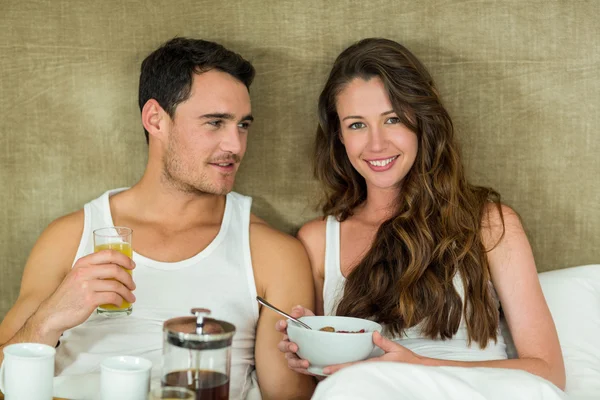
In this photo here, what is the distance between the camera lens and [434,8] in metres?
2.39

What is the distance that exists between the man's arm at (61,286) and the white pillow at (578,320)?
1264 millimetres

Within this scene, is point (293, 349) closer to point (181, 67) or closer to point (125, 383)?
point (125, 383)

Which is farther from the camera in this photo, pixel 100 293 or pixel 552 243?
pixel 552 243

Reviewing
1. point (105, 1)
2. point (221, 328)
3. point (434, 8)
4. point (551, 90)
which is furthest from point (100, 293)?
point (551, 90)

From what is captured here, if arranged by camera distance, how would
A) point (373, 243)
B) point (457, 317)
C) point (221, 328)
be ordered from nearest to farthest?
point (221, 328)
point (457, 317)
point (373, 243)

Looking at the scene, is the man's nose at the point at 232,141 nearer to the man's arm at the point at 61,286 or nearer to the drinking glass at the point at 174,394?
the man's arm at the point at 61,286

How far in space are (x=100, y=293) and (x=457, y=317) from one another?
3.20 ft

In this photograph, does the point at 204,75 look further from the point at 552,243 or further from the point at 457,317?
the point at 552,243

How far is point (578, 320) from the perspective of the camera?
2.16m

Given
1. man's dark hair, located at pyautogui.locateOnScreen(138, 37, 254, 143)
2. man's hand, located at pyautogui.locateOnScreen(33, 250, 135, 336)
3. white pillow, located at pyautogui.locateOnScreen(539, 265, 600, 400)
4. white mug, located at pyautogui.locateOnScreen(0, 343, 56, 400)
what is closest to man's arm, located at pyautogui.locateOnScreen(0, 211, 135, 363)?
man's hand, located at pyautogui.locateOnScreen(33, 250, 135, 336)

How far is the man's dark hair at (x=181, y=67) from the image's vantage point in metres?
2.15

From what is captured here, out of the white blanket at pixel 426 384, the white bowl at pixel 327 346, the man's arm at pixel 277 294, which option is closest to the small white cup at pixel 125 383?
the white blanket at pixel 426 384

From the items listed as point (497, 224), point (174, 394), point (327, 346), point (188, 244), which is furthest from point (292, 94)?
point (174, 394)

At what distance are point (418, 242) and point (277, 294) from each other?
0.44 metres
